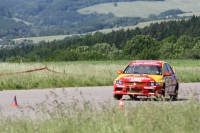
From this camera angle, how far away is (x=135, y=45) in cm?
14412

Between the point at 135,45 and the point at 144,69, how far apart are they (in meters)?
124

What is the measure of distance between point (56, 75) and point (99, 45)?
440 ft

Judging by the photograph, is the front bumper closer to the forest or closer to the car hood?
the car hood

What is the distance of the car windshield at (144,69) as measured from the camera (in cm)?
2034

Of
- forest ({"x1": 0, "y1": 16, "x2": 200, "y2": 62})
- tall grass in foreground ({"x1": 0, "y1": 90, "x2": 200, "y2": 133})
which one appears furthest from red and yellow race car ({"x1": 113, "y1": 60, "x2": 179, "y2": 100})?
forest ({"x1": 0, "y1": 16, "x2": 200, "y2": 62})

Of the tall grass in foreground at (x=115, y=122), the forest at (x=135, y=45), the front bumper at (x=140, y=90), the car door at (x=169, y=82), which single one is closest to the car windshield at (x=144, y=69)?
the car door at (x=169, y=82)

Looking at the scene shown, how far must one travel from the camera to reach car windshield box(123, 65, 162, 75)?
20.3 m

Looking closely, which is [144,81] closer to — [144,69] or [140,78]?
[140,78]

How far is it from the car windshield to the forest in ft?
295

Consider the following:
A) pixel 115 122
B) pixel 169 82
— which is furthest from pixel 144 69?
pixel 115 122

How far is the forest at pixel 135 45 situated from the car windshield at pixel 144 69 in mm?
89866

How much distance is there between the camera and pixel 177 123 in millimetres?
10250

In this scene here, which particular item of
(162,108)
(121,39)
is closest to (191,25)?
(121,39)

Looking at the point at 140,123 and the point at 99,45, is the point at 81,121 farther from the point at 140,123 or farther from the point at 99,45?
the point at 99,45
